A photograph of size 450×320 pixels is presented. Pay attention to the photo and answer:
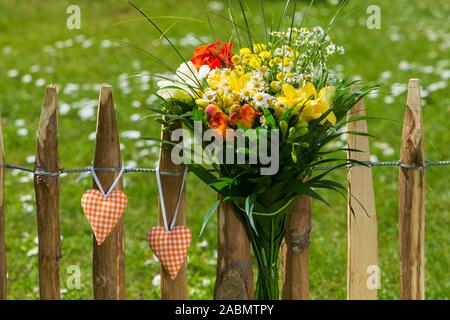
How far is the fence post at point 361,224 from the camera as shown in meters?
2.86

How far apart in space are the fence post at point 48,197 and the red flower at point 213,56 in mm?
497

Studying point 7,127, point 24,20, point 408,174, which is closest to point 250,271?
point 408,174

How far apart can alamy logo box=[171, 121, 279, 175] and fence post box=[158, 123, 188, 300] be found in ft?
0.44

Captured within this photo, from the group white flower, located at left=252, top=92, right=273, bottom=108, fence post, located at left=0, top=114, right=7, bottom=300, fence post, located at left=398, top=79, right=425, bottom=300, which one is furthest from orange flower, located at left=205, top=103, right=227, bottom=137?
fence post, located at left=0, top=114, right=7, bottom=300

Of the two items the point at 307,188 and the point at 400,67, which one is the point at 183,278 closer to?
the point at 307,188

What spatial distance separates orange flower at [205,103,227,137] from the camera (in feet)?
8.01

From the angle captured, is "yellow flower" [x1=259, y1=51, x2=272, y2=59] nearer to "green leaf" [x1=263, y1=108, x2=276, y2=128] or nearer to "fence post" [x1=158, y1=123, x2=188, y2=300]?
"green leaf" [x1=263, y1=108, x2=276, y2=128]

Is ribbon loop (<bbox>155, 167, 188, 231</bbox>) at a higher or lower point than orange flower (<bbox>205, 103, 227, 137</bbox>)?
lower

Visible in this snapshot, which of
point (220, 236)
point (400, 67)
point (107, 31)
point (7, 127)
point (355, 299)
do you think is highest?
point (107, 31)

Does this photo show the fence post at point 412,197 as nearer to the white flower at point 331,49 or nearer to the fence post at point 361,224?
the fence post at point 361,224

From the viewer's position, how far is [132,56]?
24.7ft

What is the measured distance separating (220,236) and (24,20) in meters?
6.85

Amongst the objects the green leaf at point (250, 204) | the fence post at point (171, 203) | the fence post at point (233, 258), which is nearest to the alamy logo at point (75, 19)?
the fence post at point (171, 203)

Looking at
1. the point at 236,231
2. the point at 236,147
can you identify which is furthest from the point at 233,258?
the point at 236,147
